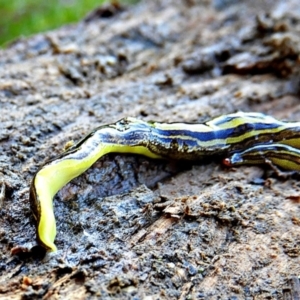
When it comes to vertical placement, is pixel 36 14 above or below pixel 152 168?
above

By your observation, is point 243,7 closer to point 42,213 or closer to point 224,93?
point 224,93

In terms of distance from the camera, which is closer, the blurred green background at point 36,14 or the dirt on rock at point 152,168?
the dirt on rock at point 152,168

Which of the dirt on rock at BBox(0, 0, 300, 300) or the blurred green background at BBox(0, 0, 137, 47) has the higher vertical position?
the blurred green background at BBox(0, 0, 137, 47)

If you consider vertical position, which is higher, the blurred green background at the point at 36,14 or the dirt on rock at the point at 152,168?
the blurred green background at the point at 36,14

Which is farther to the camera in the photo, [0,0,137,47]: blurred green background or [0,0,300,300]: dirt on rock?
[0,0,137,47]: blurred green background

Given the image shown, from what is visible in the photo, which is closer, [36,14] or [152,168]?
[152,168]
